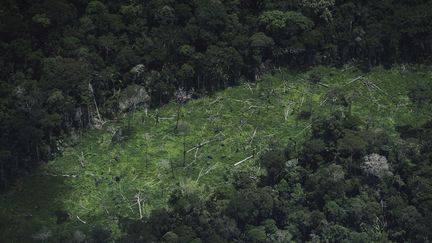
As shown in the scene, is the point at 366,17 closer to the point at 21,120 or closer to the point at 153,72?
the point at 153,72

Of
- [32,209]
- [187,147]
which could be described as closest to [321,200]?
[187,147]

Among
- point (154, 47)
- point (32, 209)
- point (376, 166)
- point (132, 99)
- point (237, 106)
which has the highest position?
point (154, 47)

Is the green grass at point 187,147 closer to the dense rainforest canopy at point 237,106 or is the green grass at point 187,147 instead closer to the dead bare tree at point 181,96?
the dense rainforest canopy at point 237,106

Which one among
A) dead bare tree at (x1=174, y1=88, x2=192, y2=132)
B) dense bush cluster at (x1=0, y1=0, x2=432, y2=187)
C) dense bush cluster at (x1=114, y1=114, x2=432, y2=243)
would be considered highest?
dense bush cluster at (x1=0, y1=0, x2=432, y2=187)

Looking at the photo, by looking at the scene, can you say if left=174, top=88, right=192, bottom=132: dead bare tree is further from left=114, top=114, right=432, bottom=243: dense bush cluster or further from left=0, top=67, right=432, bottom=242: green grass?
left=114, top=114, right=432, bottom=243: dense bush cluster

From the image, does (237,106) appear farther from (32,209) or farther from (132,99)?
(32,209)

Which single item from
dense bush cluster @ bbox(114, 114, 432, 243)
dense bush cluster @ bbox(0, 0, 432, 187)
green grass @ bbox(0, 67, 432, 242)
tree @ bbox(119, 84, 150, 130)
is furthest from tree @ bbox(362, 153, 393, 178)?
tree @ bbox(119, 84, 150, 130)
